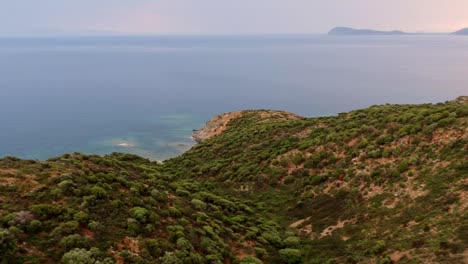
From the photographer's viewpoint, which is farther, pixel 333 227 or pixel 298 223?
pixel 298 223

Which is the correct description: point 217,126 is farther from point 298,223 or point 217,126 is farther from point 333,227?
point 333,227

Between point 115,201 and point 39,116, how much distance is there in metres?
158

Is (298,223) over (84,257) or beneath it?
beneath

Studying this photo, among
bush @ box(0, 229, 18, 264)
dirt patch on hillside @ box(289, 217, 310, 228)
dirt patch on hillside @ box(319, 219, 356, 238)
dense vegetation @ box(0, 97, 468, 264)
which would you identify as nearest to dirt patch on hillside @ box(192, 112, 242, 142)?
dense vegetation @ box(0, 97, 468, 264)

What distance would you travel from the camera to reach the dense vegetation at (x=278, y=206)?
831 inches

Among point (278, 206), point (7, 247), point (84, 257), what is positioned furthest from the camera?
point (278, 206)

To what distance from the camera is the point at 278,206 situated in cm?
3744

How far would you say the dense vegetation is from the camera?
69.3 ft

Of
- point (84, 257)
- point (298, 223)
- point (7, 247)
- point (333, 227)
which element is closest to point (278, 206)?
point (298, 223)

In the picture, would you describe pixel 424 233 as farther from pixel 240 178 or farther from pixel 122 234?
pixel 240 178

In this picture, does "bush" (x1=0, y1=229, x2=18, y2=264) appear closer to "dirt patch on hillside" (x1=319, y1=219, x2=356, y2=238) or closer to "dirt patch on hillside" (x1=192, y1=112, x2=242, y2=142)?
"dirt patch on hillside" (x1=319, y1=219, x2=356, y2=238)

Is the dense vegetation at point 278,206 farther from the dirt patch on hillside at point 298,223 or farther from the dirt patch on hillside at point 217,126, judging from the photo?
the dirt patch on hillside at point 217,126

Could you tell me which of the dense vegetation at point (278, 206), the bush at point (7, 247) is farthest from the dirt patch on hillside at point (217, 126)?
the bush at point (7, 247)

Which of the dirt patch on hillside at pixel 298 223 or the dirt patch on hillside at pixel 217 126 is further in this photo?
the dirt patch on hillside at pixel 217 126
